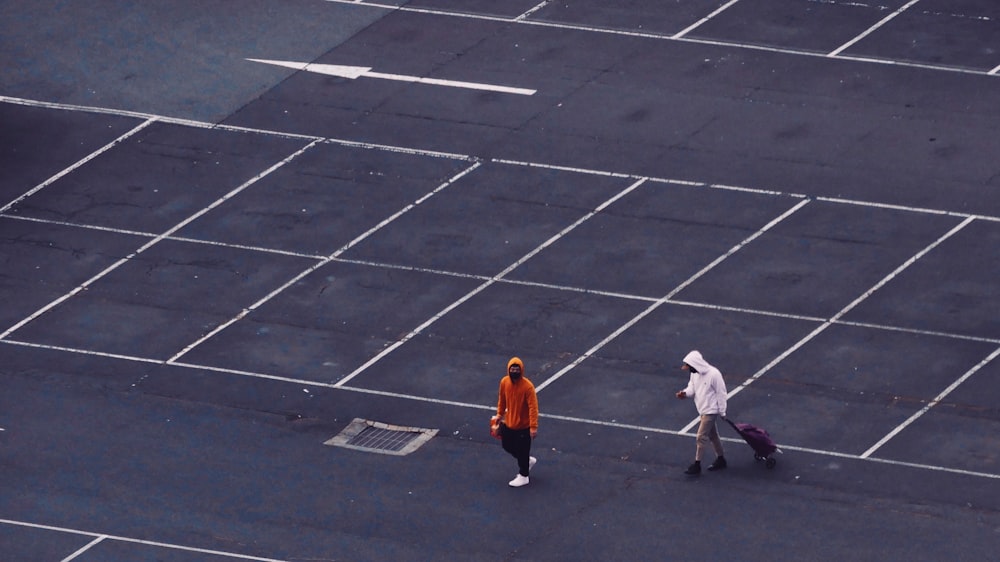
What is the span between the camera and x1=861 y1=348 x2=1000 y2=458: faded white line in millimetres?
24484

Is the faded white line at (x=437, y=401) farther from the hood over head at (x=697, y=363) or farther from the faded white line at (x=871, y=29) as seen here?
the faded white line at (x=871, y=29)

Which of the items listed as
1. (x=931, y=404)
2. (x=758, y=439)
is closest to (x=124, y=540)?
(x=758, y=439)

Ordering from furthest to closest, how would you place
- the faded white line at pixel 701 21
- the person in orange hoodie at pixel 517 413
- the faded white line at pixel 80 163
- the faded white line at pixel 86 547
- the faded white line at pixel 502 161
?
1. the faded white line at pixel 701 21
2. the faded white line at pixel 80 163
3. the faded white line at pixel 502 161
4. the person in orange hoodie at pixel 517 413
5. the faded white line at pixel 86 547

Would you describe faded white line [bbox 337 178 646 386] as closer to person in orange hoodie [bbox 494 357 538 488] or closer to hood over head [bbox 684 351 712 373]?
person in orange hoodie [bbox 494 357 538 488]

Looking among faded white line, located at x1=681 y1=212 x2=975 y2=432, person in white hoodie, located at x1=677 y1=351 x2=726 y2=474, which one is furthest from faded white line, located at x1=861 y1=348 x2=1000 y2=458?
faded white line, located at x1=681 y1=212 x2=975 y2=432

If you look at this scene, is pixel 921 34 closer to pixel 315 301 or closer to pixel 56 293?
pixel 315 301

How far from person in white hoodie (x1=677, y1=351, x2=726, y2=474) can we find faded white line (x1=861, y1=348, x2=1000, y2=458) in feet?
6.12

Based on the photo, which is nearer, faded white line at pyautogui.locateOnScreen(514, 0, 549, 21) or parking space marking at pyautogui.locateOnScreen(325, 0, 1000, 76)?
parking space marking at pyautogui.locateOnScreen(325, 0, 1000, 76)

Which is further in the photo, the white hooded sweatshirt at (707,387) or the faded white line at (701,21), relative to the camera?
the faded white line at (701,21)

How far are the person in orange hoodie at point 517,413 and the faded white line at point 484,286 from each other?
3.66 metres

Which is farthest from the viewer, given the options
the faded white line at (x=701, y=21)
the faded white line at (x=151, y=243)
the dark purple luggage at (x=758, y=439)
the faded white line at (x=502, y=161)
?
the faded white line at (x=701, y=21)

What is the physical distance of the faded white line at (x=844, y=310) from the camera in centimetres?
2608

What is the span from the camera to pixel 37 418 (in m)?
26.2

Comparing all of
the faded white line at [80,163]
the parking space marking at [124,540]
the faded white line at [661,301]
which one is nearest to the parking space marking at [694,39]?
the faded white line at [661,301]
